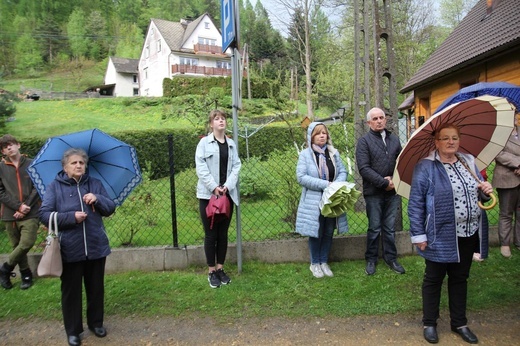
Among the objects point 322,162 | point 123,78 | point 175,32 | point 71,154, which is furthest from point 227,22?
point 123,78

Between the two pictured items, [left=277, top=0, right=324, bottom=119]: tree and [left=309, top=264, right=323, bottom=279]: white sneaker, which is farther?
[left=277, top=0, right=324, bottom=119]: tree

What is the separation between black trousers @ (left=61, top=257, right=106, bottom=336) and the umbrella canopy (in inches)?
110

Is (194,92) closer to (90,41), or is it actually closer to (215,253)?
(215,253)

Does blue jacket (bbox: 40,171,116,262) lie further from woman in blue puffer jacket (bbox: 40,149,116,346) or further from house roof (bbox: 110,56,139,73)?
house roof (bbox: 110,56,139,73)

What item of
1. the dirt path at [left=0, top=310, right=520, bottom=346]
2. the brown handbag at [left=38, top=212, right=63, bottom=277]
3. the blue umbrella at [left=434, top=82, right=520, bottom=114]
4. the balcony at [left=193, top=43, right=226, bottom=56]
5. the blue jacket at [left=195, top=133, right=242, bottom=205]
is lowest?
the dirt path at [left=0, top=310, right=520, bottom=346]

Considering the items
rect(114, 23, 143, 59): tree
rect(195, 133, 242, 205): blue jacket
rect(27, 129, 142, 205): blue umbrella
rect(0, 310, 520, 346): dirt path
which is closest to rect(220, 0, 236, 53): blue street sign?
rect(195, 133, 242, 205): blue jacket

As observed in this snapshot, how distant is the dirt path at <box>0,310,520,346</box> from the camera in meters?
2.93

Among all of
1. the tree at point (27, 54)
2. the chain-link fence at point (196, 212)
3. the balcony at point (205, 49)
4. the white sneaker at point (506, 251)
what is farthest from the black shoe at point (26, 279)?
the tree at point (27, 54)

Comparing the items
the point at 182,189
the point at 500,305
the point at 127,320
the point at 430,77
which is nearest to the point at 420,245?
the point at 500,305

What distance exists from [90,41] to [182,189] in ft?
282

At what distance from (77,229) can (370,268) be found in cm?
316

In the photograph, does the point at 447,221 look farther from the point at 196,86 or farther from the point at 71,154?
the point at 196,86

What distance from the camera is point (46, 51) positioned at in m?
77.1

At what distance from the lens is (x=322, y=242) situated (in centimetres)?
423
